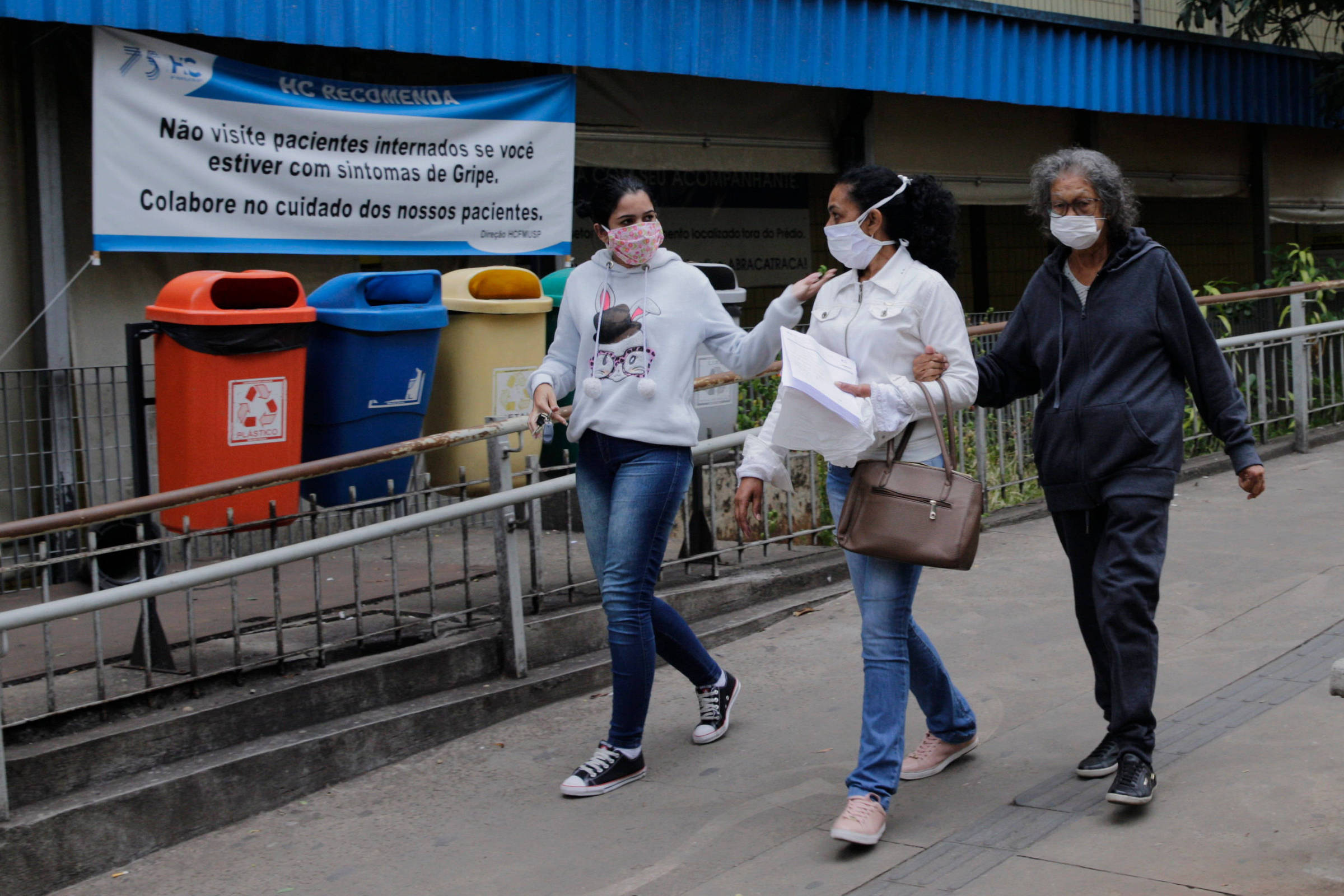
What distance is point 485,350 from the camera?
6199mm

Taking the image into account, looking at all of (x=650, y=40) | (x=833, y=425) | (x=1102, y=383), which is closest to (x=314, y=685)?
(x=833, y=425)

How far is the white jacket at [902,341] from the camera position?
3682mm

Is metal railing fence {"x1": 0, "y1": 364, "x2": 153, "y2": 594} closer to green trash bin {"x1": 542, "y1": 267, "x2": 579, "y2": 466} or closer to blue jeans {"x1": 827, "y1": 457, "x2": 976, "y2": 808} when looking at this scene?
green trash bin {"x1": 542, "y1": 267, "x2": 579, "y2": 466}

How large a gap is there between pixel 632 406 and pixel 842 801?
1284mm

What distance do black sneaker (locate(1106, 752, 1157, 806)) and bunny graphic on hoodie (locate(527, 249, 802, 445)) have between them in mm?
1477

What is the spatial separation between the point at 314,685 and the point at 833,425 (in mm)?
2021

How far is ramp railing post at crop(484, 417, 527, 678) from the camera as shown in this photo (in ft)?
16.5

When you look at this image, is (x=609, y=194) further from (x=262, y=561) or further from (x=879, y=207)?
(x=262, y=561)

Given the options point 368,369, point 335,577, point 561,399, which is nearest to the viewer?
point 368,369

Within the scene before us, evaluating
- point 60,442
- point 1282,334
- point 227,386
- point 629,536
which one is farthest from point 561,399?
point 1282,334

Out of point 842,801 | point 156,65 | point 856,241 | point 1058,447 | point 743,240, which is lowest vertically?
point 842,801

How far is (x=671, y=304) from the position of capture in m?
4.22

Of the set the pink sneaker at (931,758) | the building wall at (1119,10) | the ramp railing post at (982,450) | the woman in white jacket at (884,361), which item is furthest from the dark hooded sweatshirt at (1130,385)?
the building wall at (1119,10)

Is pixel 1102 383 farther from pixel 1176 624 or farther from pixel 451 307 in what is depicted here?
pixel 451 307
